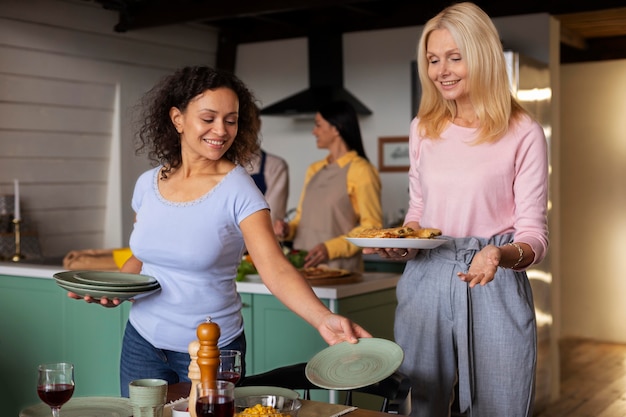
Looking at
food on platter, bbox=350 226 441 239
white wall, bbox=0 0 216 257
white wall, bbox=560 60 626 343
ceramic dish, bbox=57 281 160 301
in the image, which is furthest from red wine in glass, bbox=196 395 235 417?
white wall, bbox=560 60 626 343

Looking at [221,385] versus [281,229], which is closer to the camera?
[221,385]

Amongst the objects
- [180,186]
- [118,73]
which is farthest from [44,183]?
[180,186]

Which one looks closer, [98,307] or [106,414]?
[106,414]

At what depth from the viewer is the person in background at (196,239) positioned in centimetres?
197

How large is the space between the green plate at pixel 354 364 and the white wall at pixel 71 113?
392 cm

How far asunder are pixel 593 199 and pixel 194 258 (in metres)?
5.54

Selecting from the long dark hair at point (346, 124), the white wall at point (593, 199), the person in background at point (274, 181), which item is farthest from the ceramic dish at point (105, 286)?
the white wall at point (593, 199)

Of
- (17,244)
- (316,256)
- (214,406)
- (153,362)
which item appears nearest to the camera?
(214,406)

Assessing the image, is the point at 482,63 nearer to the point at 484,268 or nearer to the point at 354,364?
the point at 484,268

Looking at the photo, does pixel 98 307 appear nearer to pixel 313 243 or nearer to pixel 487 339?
pixel 313 243

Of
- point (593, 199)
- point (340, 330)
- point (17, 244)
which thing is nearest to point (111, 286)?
point (340, 330)

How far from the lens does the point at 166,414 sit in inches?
62.2

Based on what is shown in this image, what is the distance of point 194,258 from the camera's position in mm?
1983

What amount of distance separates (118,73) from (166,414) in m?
4.51
